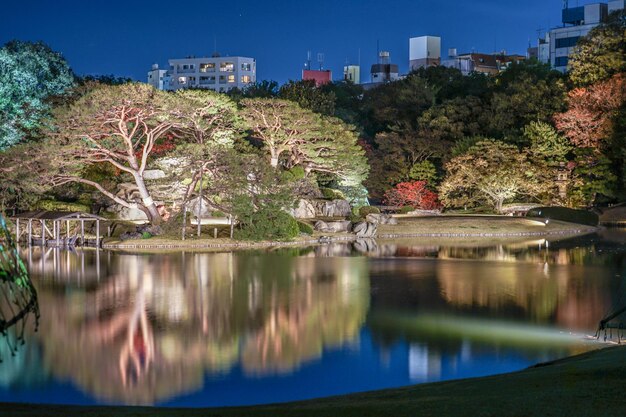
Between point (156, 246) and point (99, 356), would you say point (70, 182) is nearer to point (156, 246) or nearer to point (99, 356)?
point (156, 246)

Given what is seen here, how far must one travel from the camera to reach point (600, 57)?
5184 centimetres

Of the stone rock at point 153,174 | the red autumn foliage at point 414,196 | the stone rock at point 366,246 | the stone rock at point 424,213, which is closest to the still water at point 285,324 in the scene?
the stone rock at point 366,246

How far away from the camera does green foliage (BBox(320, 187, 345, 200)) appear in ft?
151

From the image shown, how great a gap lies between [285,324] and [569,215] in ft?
108

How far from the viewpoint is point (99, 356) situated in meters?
14.3

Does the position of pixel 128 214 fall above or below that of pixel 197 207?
below

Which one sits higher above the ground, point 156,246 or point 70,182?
point 70,182

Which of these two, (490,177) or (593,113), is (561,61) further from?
(490,177)

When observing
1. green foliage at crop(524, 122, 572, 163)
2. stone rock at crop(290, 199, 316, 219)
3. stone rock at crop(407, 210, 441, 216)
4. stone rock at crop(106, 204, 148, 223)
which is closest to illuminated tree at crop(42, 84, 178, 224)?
stone rock at crop(106, 204, 148, 223)

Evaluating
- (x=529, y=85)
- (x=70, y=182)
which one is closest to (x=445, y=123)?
(x=529, y=85)

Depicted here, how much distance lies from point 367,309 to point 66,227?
22506 millimetres

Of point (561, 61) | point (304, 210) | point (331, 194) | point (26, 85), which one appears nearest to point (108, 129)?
point (26, 85)

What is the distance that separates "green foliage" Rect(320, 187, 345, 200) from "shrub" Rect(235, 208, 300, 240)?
31.4 feet

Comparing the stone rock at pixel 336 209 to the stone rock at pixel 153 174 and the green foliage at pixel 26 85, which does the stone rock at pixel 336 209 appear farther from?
the green foliage at pixel 26 85
